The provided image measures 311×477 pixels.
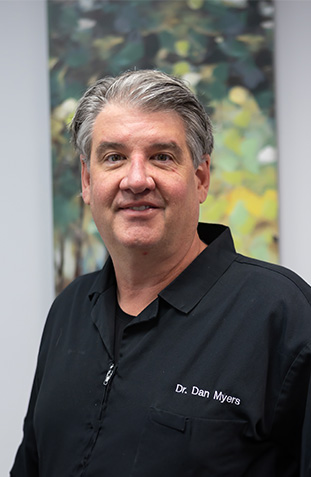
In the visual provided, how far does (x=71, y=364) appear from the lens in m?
1.24

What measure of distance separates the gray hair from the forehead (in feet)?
0.04

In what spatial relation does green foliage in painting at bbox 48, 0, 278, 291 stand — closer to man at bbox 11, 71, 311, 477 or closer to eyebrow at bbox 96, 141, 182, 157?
man at bbox 11, 71, 311, 477

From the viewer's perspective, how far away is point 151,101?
1.14 meters

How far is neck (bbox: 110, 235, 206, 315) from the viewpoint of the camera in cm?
120

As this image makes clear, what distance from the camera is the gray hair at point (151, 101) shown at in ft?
3.75

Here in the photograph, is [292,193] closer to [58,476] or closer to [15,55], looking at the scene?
[15,55]

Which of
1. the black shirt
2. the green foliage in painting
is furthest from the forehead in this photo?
the green foliage in painting

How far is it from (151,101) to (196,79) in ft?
3.96

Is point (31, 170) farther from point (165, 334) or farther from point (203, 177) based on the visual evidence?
point (165, 334)

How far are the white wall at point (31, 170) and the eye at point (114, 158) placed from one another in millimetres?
1186

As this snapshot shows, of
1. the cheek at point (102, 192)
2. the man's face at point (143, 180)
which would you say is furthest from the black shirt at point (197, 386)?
the cheek at point (102, 192)

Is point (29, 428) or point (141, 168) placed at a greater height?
point (141, 168)

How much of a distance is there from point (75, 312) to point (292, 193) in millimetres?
1259

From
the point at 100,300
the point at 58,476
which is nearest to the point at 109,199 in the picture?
the point at 100,300
